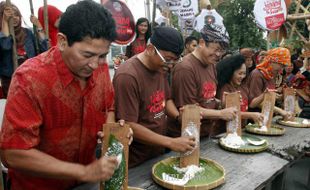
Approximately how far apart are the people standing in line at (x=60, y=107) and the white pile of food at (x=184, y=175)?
56 centimetres

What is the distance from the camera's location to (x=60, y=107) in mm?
1420

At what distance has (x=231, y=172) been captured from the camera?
2.04 meters

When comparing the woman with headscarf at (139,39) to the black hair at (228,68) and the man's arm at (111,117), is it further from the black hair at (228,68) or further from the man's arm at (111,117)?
the man's arm at (111,117)


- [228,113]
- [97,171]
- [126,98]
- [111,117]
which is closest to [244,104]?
[228,113]

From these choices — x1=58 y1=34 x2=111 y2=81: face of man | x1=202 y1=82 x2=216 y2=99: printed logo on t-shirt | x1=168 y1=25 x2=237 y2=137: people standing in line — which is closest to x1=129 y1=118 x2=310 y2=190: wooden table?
x1=168 y1=25 x2=237 y2=137: people standing in line

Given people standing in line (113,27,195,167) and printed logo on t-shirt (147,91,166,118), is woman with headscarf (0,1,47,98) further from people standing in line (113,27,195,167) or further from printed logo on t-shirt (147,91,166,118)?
printed logo on t-shirt (147,91,166,118)

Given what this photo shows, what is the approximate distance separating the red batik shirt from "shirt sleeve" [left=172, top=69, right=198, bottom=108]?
94 centimetres

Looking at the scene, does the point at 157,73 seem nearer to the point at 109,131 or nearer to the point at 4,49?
the point at 109,131

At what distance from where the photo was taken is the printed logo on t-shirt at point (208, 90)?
2689 millimetres

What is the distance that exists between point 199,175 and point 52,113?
3.38ft

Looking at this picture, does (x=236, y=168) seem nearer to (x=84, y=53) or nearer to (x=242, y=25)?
(x=84, y=53)

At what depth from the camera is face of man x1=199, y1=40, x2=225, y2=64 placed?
103 inches

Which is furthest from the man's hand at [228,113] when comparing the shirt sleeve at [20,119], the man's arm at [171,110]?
the shirt sleeve at [20,119]

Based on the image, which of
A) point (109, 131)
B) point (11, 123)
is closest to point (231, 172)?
point (109, 131)
